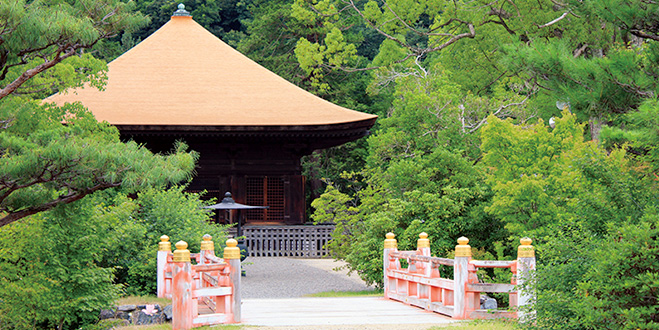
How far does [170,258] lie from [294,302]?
2.38 m

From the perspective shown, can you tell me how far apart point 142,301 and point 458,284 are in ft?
18.1

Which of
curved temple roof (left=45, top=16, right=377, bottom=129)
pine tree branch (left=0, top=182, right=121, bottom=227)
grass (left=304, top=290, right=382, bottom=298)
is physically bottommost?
grass (left=304, top=290, right=382, bottom=298)

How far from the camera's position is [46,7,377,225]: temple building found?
83.4 ft

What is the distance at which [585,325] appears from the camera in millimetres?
8133

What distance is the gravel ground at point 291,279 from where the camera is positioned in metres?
17.8

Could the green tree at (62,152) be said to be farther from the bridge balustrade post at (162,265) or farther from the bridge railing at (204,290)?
the bridge balustrade post at (162,265)

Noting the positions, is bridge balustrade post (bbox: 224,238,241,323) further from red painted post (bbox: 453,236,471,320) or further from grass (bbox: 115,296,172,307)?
red painted post (bbox: 453,236,471,320)

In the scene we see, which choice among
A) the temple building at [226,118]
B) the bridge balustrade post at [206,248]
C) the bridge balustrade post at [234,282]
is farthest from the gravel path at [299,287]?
the temple building at [226,118]

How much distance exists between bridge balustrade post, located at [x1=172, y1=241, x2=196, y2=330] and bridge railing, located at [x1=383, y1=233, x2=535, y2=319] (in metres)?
3.72

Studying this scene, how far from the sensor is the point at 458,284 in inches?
452

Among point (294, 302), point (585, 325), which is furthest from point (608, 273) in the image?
point (294, 302)

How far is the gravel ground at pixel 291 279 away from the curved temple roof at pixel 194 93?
4.45 meters

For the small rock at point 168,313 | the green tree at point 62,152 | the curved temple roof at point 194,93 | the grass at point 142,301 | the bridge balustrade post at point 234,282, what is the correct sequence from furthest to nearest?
the curved temple roof at point 194,93
the grass at point 142,301
the small rock at point 168,313
the bridge balustrade post at point 234,282
the green tree at point 62,152

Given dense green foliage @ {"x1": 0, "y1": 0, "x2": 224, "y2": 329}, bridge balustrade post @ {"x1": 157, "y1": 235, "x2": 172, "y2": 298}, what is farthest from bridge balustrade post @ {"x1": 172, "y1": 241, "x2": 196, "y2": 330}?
bridge balustrade post @ {"x1": 157, "y1": 235, "x2": 172, "y2": 298}
